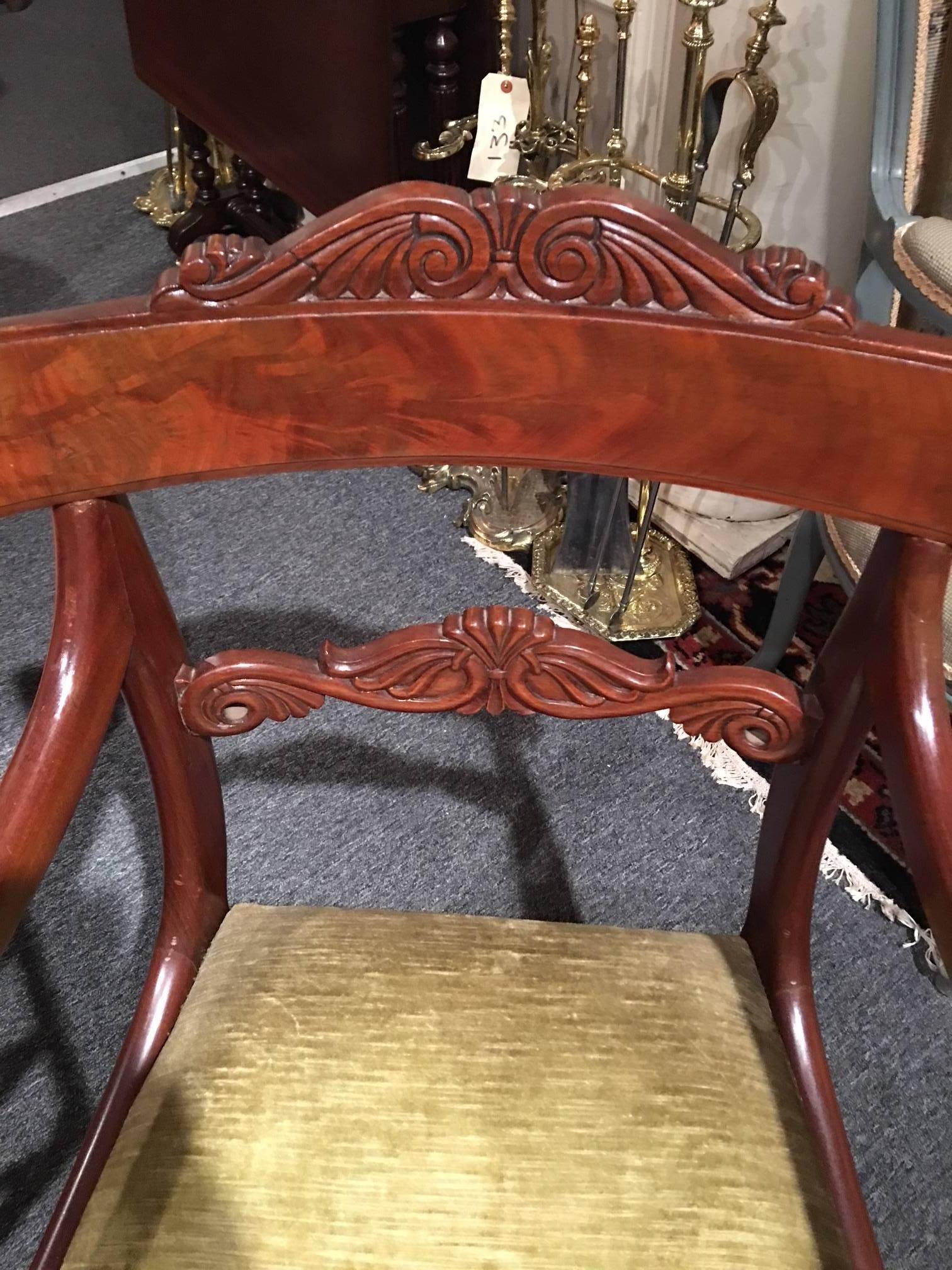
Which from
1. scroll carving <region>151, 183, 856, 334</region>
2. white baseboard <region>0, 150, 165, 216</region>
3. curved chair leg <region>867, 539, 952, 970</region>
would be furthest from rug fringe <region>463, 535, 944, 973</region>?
white baseboard <region>0, 150, 165, 216</region>

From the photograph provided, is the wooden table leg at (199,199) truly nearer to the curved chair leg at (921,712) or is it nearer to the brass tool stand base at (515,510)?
the brass tool stand base at (515,510)

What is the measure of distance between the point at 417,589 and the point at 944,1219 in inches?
33.8

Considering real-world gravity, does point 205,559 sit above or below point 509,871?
above

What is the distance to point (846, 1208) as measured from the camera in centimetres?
49

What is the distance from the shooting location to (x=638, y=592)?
1296mm

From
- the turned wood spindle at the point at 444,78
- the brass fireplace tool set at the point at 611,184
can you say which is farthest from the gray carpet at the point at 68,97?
the brass fireplace tool set at the point at 611,184

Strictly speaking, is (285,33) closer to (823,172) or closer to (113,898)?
(823,172)

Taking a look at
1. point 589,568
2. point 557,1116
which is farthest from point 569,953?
point 589,568

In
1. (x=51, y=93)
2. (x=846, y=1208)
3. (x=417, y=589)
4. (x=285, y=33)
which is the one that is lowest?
(x=417, y=589)

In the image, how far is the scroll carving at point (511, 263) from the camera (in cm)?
37

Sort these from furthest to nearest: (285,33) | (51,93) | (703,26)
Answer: (51,93), (285,33), (703,26)

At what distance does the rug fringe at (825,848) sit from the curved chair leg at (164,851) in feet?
1.54

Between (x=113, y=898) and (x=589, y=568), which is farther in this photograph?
(x=589, y=568)

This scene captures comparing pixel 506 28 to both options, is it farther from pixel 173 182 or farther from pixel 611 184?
pixel 173 182
